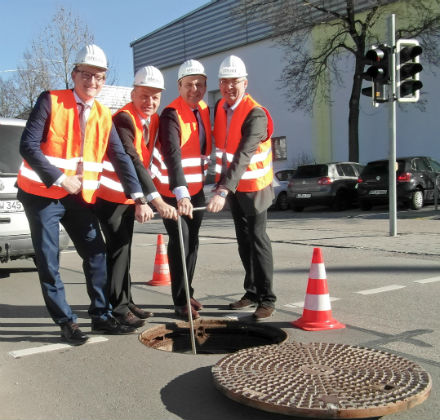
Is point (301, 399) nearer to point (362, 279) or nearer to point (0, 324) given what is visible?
point (0, 324)

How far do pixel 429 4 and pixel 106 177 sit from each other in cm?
2131

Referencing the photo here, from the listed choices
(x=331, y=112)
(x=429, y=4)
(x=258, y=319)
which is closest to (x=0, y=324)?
(x=258, y=319)

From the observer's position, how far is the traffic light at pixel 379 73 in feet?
33.6

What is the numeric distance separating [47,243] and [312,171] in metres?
15.6

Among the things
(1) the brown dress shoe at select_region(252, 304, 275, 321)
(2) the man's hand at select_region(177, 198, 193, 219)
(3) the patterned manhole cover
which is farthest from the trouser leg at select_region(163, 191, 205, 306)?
(3) the patterned manhole cover

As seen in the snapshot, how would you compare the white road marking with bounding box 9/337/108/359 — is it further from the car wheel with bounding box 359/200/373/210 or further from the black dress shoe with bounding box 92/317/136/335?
the car wheel with bounding box 359/200/373/210

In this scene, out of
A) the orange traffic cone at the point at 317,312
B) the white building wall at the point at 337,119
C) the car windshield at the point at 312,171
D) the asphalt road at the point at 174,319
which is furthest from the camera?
the white building wall at the point at 337,119

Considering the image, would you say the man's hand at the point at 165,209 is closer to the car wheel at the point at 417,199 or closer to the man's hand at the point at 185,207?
the man's hand at the point at 185,207

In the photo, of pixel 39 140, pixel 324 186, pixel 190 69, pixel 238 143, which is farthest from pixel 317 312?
pixel 324 186

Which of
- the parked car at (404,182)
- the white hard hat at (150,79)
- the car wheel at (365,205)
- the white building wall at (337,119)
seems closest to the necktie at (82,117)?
the white hard hat at (150,79)

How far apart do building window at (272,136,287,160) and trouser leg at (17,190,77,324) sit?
2647 cm

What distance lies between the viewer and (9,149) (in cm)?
715

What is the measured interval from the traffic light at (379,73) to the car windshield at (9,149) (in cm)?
600

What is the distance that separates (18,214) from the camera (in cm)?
698
